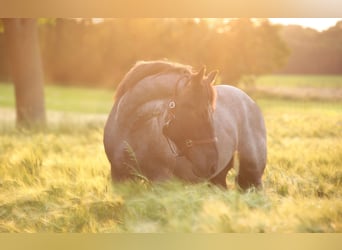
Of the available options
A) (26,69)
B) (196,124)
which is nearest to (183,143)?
(196,124)

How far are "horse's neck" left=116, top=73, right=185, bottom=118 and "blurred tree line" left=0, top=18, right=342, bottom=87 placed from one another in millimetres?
144

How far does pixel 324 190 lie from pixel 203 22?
1.22 m

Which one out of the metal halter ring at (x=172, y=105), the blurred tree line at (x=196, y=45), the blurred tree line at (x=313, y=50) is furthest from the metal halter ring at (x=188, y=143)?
the blurred tree line at (x=313, y=50)

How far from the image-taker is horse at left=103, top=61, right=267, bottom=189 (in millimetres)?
3303

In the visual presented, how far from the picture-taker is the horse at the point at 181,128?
10.8 feet

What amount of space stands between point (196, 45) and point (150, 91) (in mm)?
412

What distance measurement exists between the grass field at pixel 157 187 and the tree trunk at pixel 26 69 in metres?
0.06

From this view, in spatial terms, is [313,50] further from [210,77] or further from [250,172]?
[250,172]

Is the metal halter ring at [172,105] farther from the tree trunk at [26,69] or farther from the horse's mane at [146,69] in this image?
the tree trunk at [26,69]

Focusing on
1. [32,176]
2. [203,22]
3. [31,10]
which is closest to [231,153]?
[203,22]

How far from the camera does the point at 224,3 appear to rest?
11.4 feet

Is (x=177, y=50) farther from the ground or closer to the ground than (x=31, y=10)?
closer to the ground

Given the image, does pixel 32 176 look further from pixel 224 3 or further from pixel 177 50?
pixel 224 3

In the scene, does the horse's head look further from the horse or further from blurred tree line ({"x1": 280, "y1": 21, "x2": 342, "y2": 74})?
blurred tree line ({"x1": 280, "y1": 21, "x2": 342, "y2": 74})
